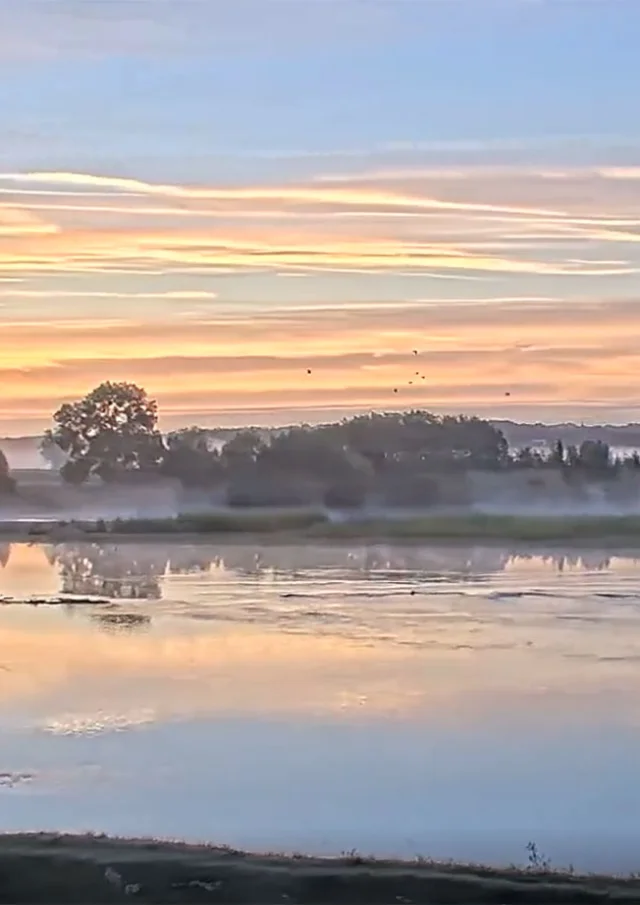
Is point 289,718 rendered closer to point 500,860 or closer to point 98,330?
point 500,860

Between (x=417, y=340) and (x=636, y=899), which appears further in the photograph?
(x=417, y=340)

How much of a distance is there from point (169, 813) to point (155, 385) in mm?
1890

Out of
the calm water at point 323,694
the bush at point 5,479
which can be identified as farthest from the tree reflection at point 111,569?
the bush at point 5,479

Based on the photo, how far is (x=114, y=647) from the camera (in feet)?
19.6

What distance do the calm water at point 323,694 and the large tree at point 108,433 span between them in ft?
1.32

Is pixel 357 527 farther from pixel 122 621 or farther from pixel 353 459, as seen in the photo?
pixel 122 621

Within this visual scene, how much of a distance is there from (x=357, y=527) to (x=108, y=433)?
1.19 meters

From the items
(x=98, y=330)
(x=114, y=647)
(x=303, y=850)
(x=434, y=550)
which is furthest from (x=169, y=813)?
(x=98, y=330)

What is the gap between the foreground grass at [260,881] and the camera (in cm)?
407

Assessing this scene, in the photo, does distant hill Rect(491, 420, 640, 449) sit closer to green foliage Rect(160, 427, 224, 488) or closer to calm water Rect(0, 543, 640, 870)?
calm water Rect(0, 543, 640, 870)

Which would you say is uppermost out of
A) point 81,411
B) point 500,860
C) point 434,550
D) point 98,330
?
point 98,330

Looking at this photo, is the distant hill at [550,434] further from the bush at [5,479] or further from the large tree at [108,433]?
the large tree at [108,433]

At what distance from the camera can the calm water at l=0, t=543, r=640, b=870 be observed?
4.97 metres

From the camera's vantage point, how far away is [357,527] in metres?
5.99
